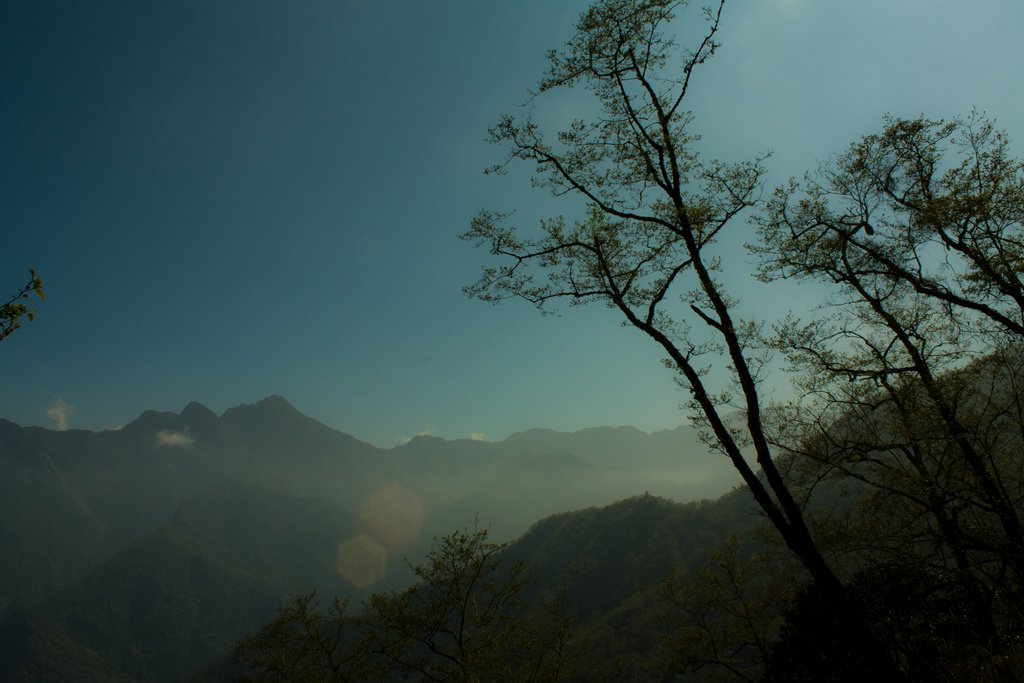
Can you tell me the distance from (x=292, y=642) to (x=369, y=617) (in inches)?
135

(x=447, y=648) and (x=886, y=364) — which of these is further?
(x=447, y=648)

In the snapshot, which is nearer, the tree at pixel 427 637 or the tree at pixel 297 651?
the tree at pixel 427 637

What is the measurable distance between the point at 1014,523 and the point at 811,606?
7684 millimetres

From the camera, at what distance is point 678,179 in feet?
27.1

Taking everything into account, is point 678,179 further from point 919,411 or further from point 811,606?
point 811,606

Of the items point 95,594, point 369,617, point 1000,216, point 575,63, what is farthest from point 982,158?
point 95,594

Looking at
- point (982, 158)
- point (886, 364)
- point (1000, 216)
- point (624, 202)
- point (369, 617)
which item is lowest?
point (369, 617)

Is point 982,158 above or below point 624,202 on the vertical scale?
below

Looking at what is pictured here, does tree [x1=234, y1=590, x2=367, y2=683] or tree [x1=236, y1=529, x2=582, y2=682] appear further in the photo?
tree [x1=234, y1=590, x2=367, y2=683]

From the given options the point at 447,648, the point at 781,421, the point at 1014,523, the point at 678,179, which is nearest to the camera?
the point at 1014,523

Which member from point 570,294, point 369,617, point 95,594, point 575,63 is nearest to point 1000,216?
point 570,294

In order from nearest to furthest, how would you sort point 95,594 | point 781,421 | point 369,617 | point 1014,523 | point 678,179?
point 1014,523
point 678,179
point 781,421
point 369,617
point 95,594

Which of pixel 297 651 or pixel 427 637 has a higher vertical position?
pixel 427 637

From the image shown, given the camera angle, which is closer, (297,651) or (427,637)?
(427,637)
